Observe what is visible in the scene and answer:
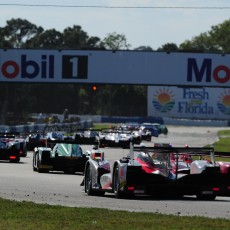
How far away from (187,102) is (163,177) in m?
121

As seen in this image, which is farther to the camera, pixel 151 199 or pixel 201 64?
pixel 201 64

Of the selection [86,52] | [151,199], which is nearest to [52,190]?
[151,199]

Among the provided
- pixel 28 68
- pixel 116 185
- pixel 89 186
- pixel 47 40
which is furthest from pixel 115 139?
pixel 47 40

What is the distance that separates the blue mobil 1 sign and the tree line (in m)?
55.6

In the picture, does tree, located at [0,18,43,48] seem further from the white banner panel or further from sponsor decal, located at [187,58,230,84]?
sponsor decal, located at [187,58,230,84]

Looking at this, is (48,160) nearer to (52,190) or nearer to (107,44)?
(52,190)

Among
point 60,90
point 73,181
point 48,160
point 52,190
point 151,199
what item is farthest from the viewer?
point 60,90

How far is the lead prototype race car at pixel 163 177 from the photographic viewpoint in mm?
19609

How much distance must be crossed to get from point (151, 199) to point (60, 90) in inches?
5424

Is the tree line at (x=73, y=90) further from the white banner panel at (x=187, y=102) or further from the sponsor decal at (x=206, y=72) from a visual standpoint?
the sponsor decal at (x=206, y=72)

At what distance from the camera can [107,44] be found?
197m

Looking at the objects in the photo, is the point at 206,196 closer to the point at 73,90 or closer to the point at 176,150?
the point at 176,150

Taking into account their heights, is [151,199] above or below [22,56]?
below

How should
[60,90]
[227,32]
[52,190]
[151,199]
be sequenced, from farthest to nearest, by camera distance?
[227,32]
[60,90]
[52,190]
[151,199]
